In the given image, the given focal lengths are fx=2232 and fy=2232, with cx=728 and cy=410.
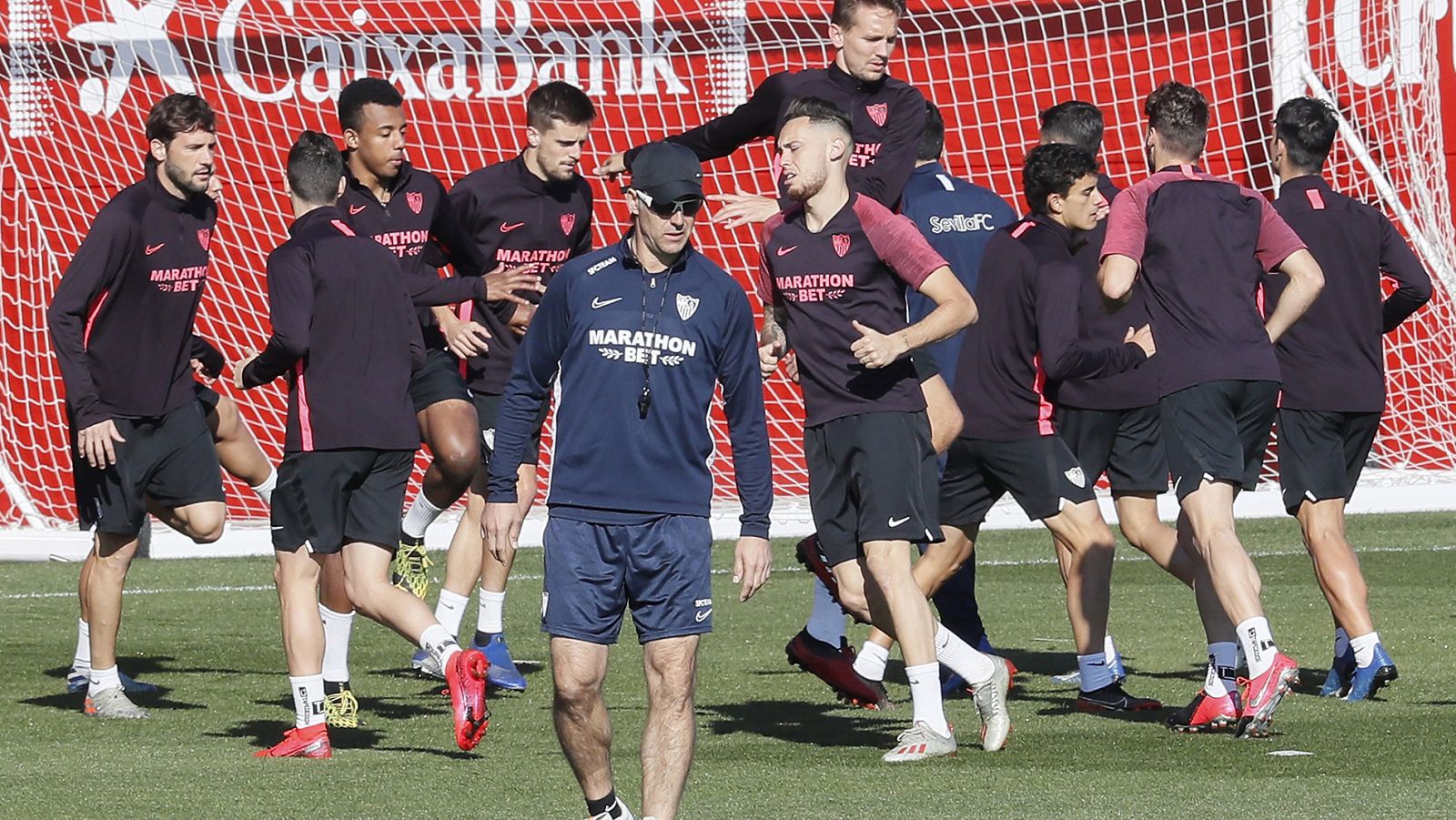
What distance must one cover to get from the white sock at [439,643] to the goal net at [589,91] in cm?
828

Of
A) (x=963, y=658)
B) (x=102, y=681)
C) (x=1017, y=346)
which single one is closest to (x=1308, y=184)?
(x=1017, y=346)

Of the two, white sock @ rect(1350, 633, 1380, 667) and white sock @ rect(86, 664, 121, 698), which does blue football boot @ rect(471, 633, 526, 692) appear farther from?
white sock @ rect(1350, 633, 1380, 667)

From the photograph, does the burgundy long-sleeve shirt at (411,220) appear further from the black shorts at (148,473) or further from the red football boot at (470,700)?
the red football boot at (470,700)

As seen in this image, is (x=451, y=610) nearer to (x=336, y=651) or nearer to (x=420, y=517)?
(x=420, y=517)

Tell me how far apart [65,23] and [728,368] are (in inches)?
424

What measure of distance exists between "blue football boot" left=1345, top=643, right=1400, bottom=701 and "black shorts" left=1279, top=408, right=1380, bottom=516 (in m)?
0.78

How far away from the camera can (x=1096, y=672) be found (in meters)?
8.25

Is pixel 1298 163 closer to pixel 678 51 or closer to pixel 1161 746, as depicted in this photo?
pixel 1161 746

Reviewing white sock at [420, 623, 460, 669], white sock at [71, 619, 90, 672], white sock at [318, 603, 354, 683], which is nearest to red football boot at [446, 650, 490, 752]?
white sock at [420, 623, 460, 669]

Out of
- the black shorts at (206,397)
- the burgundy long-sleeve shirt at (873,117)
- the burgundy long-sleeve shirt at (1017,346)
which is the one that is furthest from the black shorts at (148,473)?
the burgundy long-sleeve shirt at (1017,346)

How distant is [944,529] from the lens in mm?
8500

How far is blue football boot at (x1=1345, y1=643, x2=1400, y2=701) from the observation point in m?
8.32

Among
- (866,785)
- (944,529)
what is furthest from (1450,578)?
(866,785)

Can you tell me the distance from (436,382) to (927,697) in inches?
124
